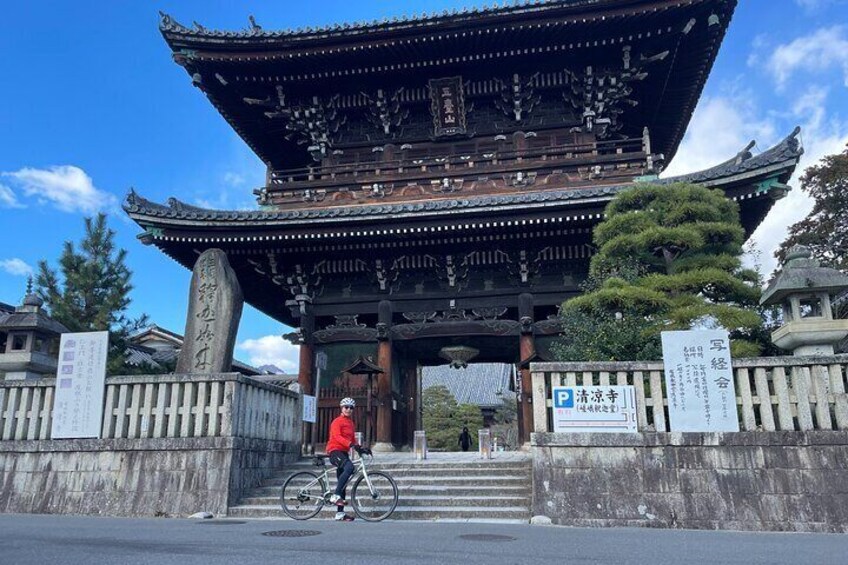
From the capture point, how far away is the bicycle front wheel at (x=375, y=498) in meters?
8.32

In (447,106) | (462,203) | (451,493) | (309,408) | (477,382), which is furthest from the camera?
(477,382)

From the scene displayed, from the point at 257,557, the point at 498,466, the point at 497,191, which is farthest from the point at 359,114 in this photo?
the point at 257,557

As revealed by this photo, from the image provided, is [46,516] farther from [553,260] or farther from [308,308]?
[553,260]

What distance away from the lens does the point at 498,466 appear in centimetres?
1034

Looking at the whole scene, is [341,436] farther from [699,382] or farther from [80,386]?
[699,382]

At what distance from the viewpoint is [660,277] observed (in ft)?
32.7

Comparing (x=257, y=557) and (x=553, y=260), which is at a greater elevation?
(x=553, y=260)

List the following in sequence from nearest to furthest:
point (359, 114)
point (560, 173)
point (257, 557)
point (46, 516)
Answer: point (257, 557) → point (46, 516) → point (560, 173) → point (359, 114)

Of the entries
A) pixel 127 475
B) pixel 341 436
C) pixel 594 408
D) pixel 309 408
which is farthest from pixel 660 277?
pixel 127 475

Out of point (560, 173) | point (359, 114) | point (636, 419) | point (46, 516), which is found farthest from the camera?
point (359, 114)

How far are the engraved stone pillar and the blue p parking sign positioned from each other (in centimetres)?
599

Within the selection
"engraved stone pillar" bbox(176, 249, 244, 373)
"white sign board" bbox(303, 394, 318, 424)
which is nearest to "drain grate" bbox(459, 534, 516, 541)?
"engraved stone pillar" bbox(176, 249, 244, 373)

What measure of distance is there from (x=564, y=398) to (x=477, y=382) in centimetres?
3483

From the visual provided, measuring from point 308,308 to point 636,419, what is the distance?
31.6ft
